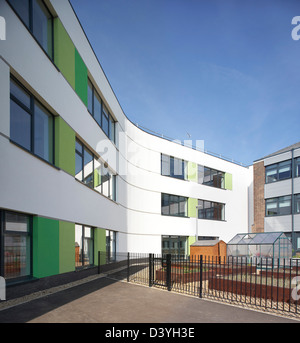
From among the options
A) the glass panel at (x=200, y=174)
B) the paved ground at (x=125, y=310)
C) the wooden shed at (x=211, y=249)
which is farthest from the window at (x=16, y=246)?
the glass panel at (x=200, y=174)

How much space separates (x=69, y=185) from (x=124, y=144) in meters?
11.9

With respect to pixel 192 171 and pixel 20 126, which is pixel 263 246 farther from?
pixel 20 126

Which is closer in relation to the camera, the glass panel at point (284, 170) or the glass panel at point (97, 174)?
the glass panel at point (97, 174)

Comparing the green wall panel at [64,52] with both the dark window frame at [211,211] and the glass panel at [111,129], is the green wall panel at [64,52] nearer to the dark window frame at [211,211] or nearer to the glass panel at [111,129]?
the glass panel at [111,129]

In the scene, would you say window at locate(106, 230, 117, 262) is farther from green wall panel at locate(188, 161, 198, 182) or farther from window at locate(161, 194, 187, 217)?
green wall panel at locate(188, 161, 198, 182)

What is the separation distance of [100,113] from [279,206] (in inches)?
906

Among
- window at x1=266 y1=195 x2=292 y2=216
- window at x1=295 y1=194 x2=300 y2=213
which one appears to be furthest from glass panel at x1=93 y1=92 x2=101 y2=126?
window at x1=266 y1=195 x2=292 y2=216

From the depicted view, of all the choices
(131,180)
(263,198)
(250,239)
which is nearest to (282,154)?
(263,198)

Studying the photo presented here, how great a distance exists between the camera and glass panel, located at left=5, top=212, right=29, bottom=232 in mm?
8603

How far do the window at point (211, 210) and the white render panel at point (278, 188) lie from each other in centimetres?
527

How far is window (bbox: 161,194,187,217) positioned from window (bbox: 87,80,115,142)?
398 inches

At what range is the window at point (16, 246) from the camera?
27.5ft

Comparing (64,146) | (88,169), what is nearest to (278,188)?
(88,169)
